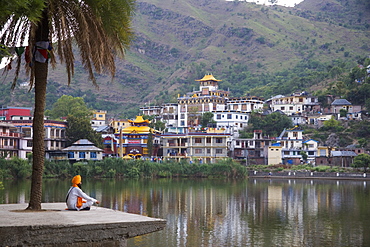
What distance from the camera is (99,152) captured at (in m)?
80.8

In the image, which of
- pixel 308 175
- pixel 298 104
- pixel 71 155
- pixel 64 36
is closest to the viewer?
pixel 64 36

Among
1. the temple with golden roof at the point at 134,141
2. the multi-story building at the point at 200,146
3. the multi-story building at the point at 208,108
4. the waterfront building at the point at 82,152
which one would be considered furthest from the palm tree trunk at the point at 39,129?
the multi-story building at the point at 208,108

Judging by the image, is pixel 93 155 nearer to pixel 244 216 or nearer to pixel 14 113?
pixel 14 113

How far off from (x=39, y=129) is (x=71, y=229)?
5.11m

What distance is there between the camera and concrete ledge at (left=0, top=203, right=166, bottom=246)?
11039 millimetres

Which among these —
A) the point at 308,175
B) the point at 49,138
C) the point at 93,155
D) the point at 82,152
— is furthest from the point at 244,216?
the point at 308,175

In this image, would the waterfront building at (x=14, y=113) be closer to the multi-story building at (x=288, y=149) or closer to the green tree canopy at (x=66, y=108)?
the green tree canopy at (x=66, y=108)

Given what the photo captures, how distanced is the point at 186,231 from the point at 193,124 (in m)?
95.2

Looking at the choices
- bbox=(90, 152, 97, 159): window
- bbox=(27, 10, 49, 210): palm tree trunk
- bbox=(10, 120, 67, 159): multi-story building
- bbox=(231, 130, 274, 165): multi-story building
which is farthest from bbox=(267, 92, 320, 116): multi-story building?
bbox=(27, 10, 49, 210): palm tree trunk

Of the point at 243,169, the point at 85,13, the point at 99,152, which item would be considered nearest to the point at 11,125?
the point at 99,152

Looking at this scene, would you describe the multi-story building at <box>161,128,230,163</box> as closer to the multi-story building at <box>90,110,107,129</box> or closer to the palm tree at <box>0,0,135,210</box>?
the multi-story building at <box>90,110,107,129</box>

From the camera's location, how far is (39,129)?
51.6 feet

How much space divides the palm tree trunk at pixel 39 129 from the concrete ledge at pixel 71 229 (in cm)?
229

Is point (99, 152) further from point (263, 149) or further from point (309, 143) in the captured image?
point (309, 143)
